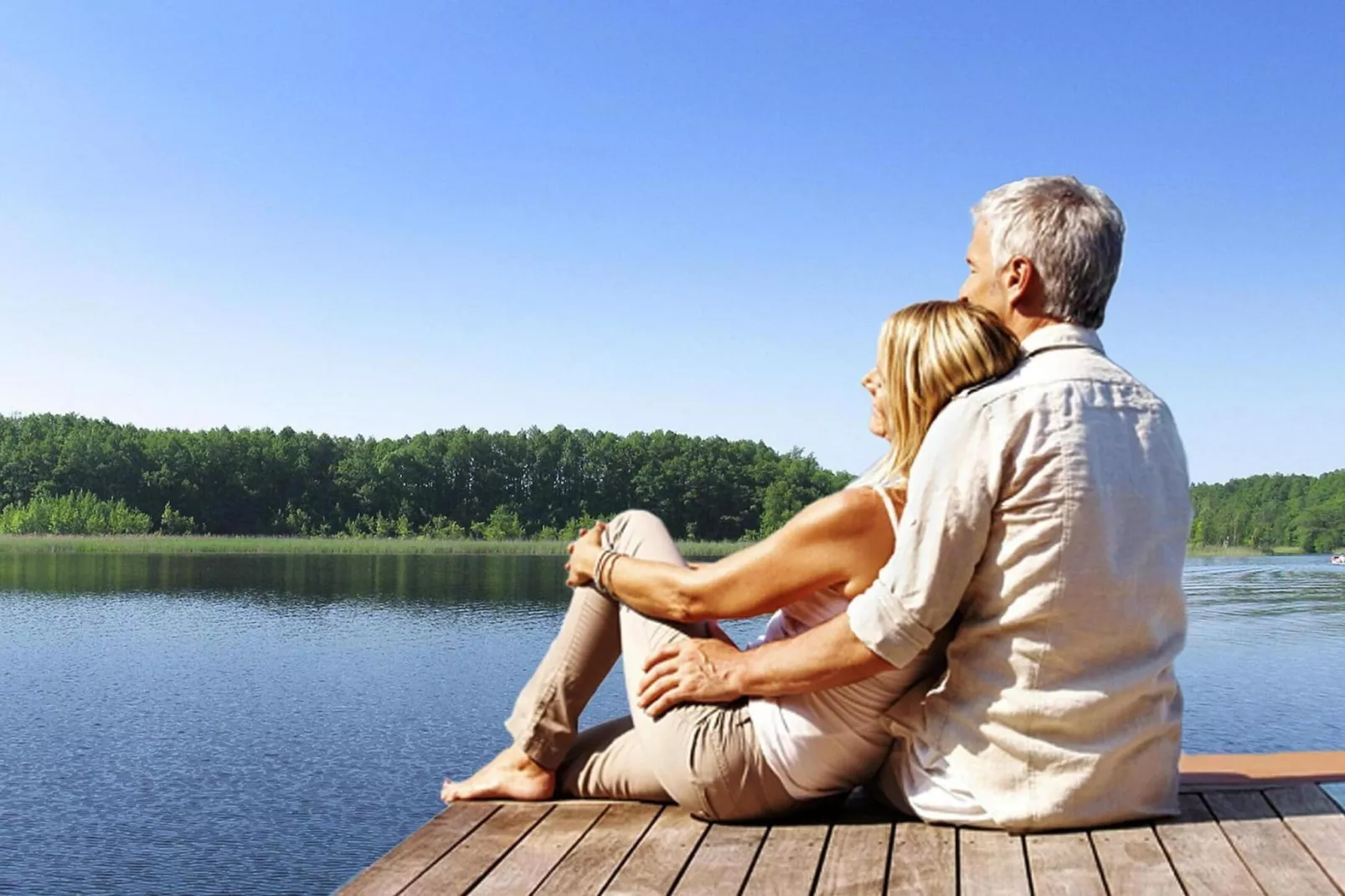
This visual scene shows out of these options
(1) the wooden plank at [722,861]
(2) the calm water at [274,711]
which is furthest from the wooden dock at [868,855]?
(2) the calm water at [274,711]

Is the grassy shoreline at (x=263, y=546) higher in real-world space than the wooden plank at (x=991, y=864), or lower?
higher

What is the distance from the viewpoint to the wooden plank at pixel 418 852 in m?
1.68

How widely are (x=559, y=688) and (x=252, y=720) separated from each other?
840 cm

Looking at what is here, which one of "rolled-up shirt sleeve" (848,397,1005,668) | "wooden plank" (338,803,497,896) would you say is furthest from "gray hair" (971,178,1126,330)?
"wooden plank" (338,803,497,896)

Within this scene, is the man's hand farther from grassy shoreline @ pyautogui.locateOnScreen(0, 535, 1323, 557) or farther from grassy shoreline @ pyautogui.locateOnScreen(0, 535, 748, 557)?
grassy shoreline @ pyautogui.locateOnScreen(0, 535, 748, 557)

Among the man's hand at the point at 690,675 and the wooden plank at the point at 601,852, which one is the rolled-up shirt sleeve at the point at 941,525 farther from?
the wooden plank at the point at 601,852

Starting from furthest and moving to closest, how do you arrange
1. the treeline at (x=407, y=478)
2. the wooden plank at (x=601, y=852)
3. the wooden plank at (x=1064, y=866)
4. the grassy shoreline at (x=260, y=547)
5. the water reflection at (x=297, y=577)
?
the treeline at (x=407, y=478) < the grassy shoreline at (x=260, y=547) < the water reflection at (x=297, y=577) < the wooden plank at (x=601, y=852) < the wooden plank at (x=1064, y=866)

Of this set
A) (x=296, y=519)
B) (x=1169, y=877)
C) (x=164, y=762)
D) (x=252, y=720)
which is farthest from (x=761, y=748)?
(x=296, y=519)

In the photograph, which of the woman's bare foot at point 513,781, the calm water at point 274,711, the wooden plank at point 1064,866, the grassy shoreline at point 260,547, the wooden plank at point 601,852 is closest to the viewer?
the wooden plank at point 1064,866

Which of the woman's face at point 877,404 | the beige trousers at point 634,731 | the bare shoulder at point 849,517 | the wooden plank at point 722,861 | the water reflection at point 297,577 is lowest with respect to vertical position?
the water reflection at point 297,577

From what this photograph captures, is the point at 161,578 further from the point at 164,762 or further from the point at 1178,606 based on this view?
the point at 1178,606

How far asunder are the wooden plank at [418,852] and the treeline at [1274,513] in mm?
55980

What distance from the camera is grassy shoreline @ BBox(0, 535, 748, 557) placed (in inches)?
1264

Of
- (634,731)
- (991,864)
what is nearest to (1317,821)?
(991,864)
